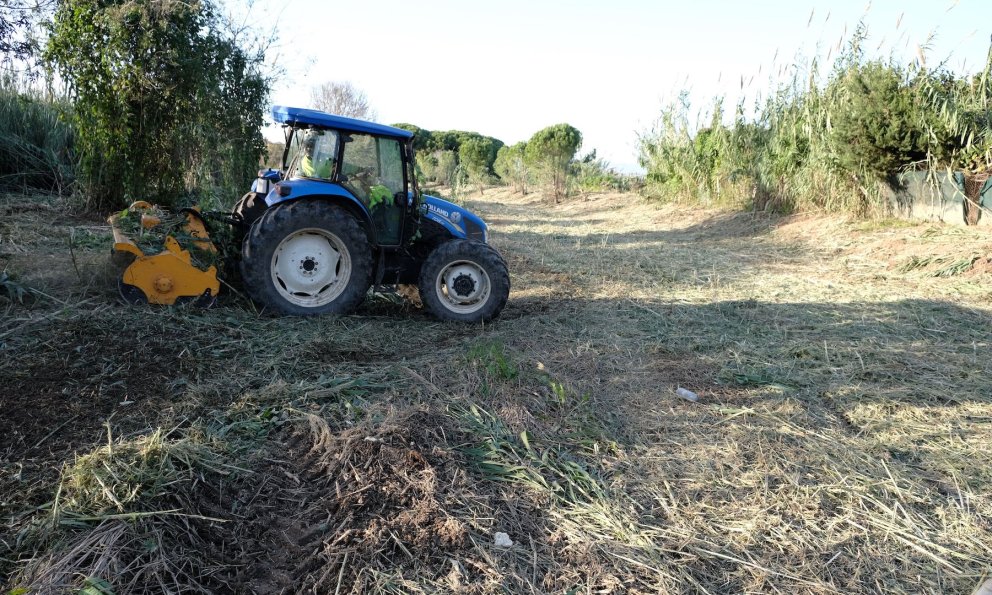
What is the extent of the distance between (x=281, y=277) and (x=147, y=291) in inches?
39.9

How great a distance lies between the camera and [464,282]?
18.8 ft

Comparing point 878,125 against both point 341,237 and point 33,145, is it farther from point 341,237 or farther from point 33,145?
point 33,145

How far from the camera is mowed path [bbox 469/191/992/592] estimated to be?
2617 mm

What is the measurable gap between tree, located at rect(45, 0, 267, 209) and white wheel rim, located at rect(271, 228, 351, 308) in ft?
14.7

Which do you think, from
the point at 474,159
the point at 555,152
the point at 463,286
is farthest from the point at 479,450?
the point at 474,159

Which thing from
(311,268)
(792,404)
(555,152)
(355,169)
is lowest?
(792,404)

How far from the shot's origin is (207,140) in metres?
9.29

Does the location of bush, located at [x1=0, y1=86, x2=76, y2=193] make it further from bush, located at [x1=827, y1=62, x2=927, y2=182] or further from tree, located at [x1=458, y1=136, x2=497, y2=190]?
tree, located at [x1=458, y1=136, x2=497, y2=190]

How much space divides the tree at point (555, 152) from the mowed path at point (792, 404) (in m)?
14.2

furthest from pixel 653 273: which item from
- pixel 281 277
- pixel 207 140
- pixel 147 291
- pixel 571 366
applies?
pixel 207 140

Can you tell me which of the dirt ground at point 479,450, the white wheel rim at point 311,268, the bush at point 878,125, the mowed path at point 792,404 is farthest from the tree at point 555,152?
the white wheel rim at point 311,268

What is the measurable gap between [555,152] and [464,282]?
701 inches

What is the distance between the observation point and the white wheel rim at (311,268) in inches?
211

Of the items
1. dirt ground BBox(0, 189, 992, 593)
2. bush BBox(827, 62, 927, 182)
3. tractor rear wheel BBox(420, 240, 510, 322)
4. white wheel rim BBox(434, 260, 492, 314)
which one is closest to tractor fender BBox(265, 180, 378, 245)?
tractor rear wheel BBox(420, 240, 510, 322)
